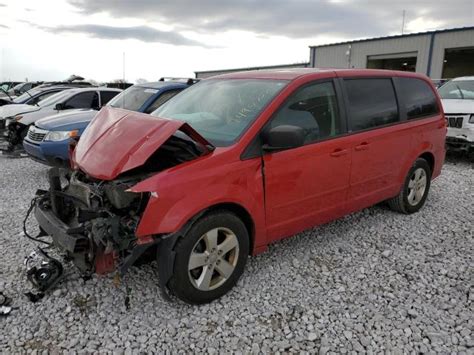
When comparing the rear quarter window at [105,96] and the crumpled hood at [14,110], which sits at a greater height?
the rear quarter window at [105,96]

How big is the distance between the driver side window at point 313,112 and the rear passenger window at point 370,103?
25 centimetres

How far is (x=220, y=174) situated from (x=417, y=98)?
3.09 meters

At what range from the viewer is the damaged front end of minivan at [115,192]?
8.96ft

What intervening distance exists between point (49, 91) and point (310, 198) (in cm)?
1051

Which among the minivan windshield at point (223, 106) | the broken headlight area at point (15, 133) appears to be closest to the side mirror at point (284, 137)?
the minivan windshield at point (223, 106)

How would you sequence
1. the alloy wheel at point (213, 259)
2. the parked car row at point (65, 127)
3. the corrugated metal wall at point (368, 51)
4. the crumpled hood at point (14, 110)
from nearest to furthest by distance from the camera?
the alloy wheel at point (213, 259) < the parked car row at point (65, 127) < the crumpled hood at point (14, 110) < the corrugated metal wall at point (368, 51)

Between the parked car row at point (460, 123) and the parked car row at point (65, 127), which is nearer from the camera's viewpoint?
the parked car row at point (65, 127)

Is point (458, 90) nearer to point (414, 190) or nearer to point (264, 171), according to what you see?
point (414, 190)

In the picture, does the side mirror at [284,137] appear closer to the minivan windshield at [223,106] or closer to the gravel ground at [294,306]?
the minivan windshield at [223,106]

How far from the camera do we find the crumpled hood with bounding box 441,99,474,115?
8.08 meters

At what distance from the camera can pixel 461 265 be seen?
372 cm

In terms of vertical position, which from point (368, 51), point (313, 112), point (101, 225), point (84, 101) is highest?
point (313, 112)

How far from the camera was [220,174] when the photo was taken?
2.93 meters

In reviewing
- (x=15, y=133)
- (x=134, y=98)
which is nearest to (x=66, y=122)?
(x=134, y=98)
